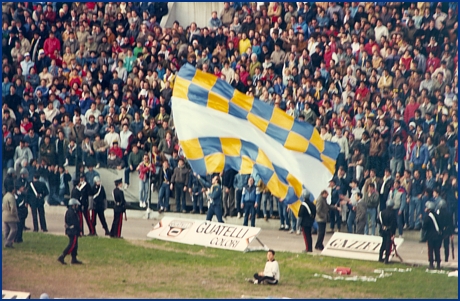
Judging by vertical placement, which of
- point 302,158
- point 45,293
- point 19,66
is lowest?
point 45,293

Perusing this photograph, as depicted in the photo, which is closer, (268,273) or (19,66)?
(268,273)

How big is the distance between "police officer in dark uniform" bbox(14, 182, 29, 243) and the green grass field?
124mm

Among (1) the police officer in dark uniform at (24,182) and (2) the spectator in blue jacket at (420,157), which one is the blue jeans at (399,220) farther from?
(1) the police officer in dark uniform at (24,182)

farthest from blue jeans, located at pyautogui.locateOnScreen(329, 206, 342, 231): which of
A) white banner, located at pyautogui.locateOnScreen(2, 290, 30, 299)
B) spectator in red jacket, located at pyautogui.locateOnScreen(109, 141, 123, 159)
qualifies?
white banner, located at pyautogui.locateOnScreen(2, 290, 30, 299)

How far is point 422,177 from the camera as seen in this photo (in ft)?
60.2

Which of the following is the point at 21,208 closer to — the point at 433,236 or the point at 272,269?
the point at 272,269

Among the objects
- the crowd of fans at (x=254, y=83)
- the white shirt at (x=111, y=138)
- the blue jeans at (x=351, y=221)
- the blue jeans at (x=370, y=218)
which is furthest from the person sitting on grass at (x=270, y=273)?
the white shirt at (x=111, y=138)

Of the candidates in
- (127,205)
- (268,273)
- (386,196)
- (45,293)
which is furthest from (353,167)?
(45,293)

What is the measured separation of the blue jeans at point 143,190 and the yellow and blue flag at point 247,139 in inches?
34.7

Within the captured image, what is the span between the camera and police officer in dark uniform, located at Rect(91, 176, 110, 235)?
736 inches

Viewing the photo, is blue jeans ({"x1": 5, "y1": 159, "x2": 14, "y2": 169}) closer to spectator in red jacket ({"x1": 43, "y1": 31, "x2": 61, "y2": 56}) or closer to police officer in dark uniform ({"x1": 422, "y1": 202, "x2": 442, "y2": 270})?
spectator in red jacket ({"x1": 43, "y1": 31, "x2": 61, "y2": 56})

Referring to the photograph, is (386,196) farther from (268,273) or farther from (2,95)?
(2,95)

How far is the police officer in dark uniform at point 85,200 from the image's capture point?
1864cm

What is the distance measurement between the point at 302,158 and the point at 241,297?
257 cm
